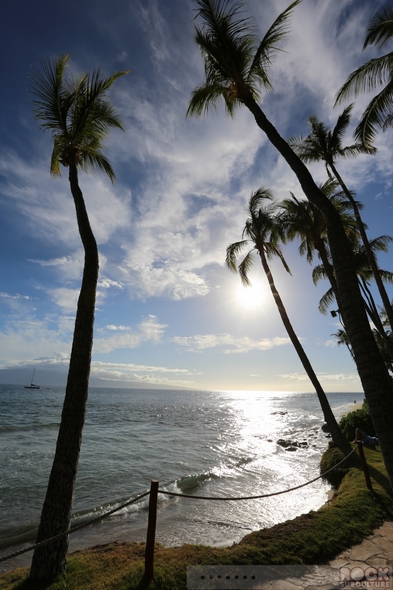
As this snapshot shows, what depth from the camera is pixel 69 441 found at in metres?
4.53

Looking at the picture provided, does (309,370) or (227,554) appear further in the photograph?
(309,370)

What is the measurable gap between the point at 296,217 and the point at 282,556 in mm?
14061

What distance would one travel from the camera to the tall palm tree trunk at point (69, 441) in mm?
4137

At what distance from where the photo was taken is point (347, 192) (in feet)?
45.2

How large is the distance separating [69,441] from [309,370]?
1202 centimetres

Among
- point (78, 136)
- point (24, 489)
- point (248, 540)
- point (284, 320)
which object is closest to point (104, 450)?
point (24, 489)

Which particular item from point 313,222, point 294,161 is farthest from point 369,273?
point 294,161

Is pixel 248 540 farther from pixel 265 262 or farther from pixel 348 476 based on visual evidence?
pixel 265 262

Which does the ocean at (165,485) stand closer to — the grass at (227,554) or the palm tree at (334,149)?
the grass at (227,554)

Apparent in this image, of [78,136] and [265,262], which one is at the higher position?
[265,262]
